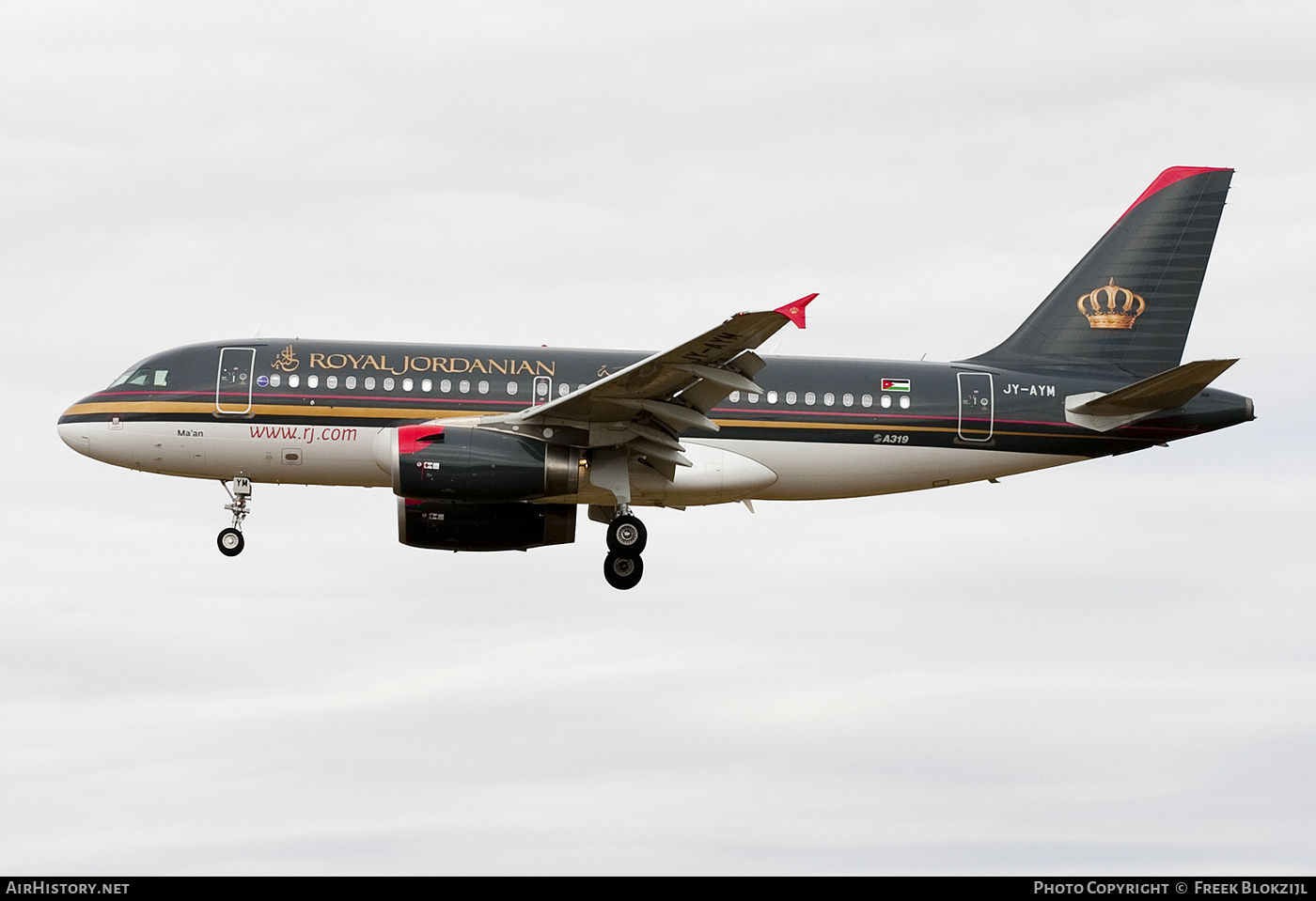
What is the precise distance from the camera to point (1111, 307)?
3425 cm

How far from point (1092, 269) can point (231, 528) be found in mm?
19349

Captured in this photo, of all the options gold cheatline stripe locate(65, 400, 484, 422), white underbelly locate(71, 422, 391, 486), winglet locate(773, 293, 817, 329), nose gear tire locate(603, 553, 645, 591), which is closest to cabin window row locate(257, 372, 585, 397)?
gold cheatline stripe locate(65, 400, 484, 422)

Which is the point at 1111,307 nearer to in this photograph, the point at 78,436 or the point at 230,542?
the point at 230,542

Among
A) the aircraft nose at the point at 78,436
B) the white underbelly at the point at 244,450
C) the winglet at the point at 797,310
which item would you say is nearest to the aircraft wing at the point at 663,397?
the winglet at the point at 797,310

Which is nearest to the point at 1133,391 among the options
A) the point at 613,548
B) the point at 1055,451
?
the point at 1055,451

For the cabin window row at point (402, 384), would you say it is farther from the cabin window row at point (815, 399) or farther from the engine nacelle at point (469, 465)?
the cabin window row at point (815, 399)

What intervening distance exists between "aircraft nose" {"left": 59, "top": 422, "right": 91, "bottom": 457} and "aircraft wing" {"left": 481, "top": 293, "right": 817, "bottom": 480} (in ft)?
28.7

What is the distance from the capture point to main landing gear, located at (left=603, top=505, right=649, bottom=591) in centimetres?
3048

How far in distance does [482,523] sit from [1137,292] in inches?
595

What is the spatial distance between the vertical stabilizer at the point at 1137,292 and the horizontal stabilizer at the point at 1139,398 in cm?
176

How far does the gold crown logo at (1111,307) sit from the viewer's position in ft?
112

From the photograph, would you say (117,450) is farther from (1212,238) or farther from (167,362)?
(1212,238)

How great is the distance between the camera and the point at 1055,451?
32281mm

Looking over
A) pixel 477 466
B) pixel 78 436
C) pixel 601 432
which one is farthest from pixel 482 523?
pixel 78 436
